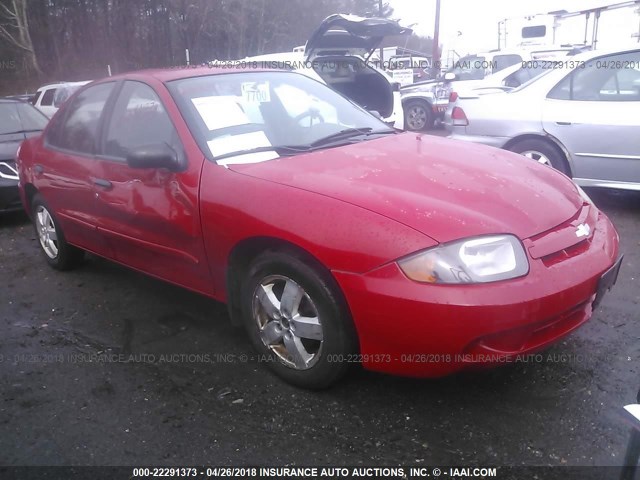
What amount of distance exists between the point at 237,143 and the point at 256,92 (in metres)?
0.55

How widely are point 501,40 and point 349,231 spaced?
56.9ft

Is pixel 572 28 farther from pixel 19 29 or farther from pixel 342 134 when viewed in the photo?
pixel 19 29

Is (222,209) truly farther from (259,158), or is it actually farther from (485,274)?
(485,274)

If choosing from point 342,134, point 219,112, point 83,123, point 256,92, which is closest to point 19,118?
point 83,123

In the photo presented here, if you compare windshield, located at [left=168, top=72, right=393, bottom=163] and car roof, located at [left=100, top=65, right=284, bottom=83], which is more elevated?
car roof, located at [left=100, top=65, right=284, bottom=83]

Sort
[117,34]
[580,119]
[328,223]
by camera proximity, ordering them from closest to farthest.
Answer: [328,223]
[580,119]
[117,34]

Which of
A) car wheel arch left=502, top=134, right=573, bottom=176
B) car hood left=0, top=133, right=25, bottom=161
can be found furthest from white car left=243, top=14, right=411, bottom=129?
car hood left=0, top=133, right=25, bottom=161

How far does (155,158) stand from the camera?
10.3 feet

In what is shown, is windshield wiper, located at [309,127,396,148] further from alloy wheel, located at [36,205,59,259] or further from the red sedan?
alloy wheel, located at [36,205,59,259]

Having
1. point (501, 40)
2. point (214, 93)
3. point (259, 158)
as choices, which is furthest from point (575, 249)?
point (501, 40)

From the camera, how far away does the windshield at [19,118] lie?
23.1 feet

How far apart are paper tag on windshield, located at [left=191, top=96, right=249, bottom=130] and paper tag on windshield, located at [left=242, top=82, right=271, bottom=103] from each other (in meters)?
0.15

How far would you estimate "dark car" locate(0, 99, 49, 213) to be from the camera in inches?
245

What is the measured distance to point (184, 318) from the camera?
376 centimetres
